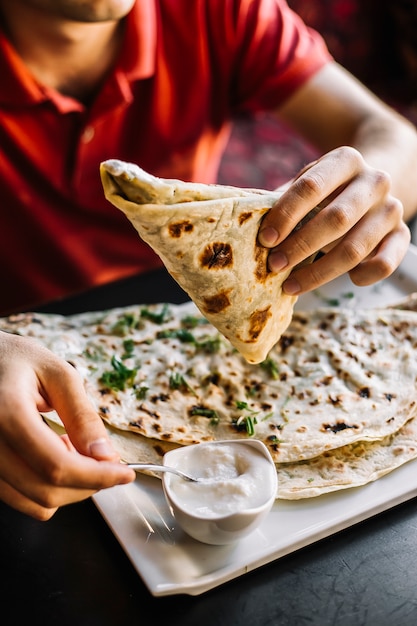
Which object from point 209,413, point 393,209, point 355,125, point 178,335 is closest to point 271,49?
point 355,125

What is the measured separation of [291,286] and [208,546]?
536mm

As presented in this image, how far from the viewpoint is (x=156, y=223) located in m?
1.17

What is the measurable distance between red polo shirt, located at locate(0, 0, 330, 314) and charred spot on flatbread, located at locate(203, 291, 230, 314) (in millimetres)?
825

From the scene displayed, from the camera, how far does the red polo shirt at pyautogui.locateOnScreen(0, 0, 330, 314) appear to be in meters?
1.97

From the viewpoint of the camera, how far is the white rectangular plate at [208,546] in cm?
111

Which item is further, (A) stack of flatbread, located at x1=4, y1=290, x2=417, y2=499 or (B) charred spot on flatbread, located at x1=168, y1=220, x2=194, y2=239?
(A) stack of flatbread, located at x1=4, y1=290, x2=417, y2=499

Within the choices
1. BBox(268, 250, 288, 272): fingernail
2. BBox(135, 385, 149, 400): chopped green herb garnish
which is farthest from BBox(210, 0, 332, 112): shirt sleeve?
BBox(135, 385, 149, 400): chopped green herb garnish

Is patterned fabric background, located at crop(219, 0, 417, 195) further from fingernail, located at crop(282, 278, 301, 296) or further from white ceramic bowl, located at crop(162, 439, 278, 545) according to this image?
white ceramic bowl, located at crop(162, 439, 278, 545)

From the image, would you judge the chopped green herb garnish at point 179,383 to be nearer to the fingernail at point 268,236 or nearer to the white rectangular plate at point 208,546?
the white rectangular plate at point 208,546

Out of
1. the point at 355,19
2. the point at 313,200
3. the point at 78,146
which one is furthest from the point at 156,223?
the point at 355,19

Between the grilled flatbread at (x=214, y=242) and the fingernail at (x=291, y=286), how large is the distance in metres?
0.01

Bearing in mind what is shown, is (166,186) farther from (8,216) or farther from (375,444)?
(8,216)

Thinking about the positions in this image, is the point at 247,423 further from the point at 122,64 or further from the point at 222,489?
Result: the point at 122,64

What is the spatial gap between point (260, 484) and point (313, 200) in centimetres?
52
